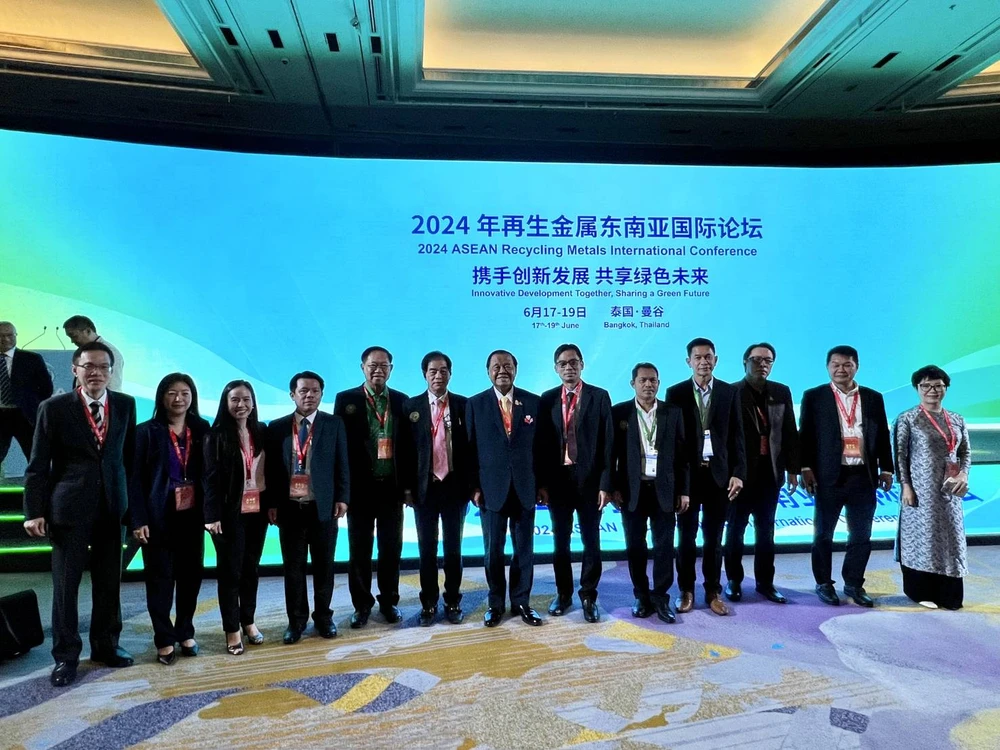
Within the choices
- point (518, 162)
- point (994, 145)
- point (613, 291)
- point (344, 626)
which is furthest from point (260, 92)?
point (994, 145)

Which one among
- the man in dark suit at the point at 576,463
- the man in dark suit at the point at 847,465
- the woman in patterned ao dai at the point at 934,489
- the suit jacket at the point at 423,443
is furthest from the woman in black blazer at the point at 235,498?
the woman in patterned ao dai at the point at 934,489

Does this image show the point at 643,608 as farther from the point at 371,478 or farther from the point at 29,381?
the point at 29,381

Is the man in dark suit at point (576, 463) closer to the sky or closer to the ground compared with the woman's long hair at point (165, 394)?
closer to the ground

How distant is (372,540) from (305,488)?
21.7 inches

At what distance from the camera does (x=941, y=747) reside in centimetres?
228

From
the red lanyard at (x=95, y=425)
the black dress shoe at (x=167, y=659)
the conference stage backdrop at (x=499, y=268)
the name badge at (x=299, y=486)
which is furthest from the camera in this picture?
the conference stage backdrop at (x=499, y=268)

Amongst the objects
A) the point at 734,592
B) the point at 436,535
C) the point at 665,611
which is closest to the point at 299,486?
the point at 436,535

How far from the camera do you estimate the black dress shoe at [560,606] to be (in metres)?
3.66

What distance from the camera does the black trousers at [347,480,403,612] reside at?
3.56 meters

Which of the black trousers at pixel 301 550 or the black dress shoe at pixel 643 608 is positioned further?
the black dress shoe at pixel 643 608

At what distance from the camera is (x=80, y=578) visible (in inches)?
117

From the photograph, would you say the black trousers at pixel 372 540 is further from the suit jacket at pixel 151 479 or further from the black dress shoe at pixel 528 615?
the suit jacket at pixel 151 479

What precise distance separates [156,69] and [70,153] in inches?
32.3

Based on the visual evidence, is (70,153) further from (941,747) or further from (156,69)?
(941,747)
